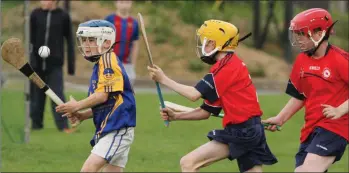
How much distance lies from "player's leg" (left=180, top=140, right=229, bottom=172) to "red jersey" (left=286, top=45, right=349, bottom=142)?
2.33ft

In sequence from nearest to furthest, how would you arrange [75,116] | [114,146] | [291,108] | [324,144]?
[324,144] < [114,146] < [291,108] < [75,116]

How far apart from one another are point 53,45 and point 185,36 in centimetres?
1400

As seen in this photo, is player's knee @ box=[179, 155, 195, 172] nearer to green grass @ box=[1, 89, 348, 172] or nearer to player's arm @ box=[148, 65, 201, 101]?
player's arm @ box=[148, 65, 201, 101]

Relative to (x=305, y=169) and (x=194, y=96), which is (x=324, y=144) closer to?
(x=305, y=169)

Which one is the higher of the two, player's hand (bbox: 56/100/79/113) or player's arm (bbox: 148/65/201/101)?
player's arm (bbox: 148/65/201/101)

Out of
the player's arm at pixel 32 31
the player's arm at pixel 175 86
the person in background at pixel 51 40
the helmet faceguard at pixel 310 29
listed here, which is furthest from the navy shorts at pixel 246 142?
the player's arm at pixel 32 31

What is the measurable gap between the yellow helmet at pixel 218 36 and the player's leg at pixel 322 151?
3.35 feet

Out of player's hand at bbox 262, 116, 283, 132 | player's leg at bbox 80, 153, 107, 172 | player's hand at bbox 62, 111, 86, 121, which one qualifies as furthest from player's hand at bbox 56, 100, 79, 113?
player's hand at bbox 262, 116, 283, 132

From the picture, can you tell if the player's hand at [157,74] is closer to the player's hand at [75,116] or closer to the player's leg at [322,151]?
the player's hand at [75,116]

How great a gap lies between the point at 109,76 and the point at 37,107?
22.0ft

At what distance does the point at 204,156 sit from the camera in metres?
8.83

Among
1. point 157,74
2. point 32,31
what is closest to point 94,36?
point 157,74

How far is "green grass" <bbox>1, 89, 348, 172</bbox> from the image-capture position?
41.6ft

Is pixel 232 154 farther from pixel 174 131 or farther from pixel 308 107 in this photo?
pixel 174 131
